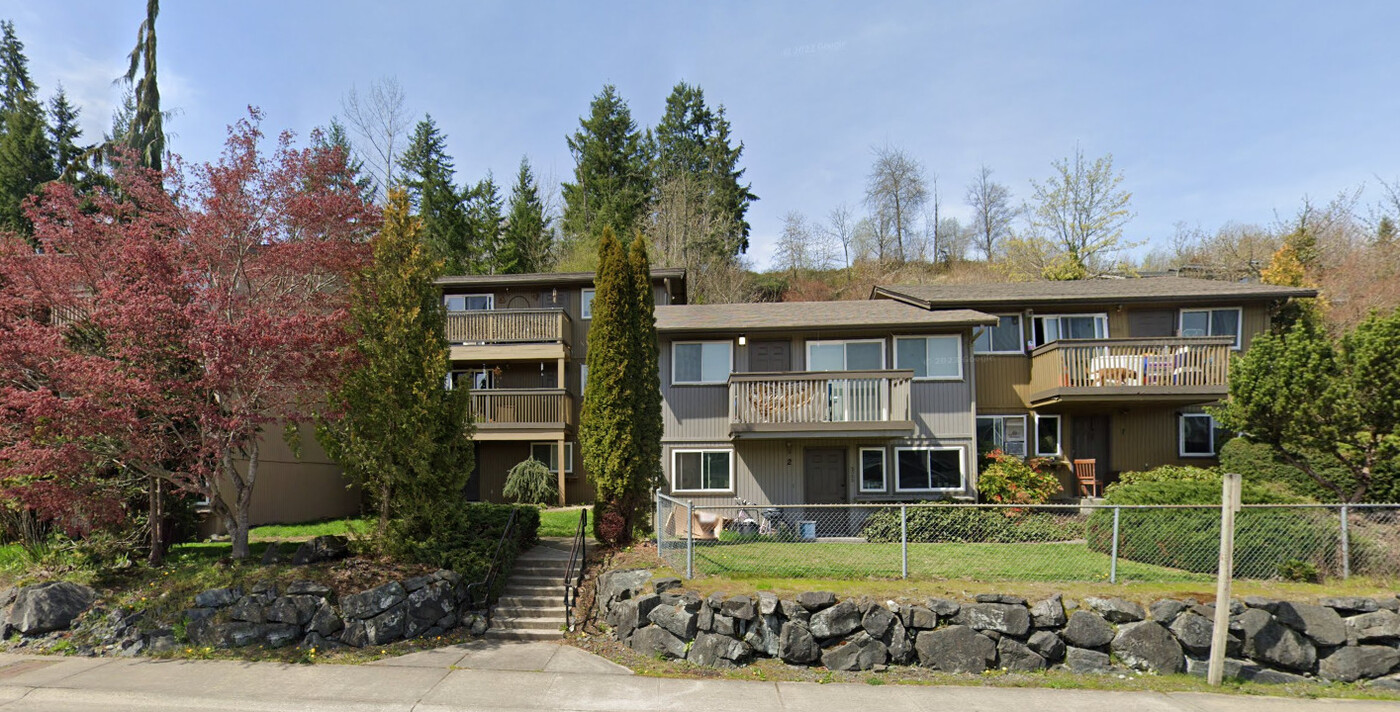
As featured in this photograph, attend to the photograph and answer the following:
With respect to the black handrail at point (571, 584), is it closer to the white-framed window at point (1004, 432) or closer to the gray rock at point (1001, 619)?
the gray rock at point (1001, 619)

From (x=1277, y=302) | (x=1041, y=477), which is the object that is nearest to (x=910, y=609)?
(x=1041, y=477)

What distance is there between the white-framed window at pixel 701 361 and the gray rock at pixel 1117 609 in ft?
32.1

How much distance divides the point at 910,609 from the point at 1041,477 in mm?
8875

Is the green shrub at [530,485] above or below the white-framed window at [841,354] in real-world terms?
below

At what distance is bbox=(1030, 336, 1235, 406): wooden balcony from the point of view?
15.7 m

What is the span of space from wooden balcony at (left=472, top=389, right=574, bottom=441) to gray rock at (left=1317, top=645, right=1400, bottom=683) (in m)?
16.7

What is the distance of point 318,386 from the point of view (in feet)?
33.9

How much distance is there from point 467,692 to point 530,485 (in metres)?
11.8

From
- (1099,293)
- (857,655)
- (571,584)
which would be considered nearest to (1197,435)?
(1099,293)

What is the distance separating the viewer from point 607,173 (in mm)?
39062

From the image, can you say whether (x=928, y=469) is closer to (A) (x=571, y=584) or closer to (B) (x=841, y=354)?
(B) (x=841, y=354)

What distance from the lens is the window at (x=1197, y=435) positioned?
17438 mm

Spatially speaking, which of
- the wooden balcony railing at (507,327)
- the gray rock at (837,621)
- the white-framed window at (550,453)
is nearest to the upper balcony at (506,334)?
the wooden balcony railing at (507,327)

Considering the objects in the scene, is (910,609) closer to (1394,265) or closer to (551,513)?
(551,513)
